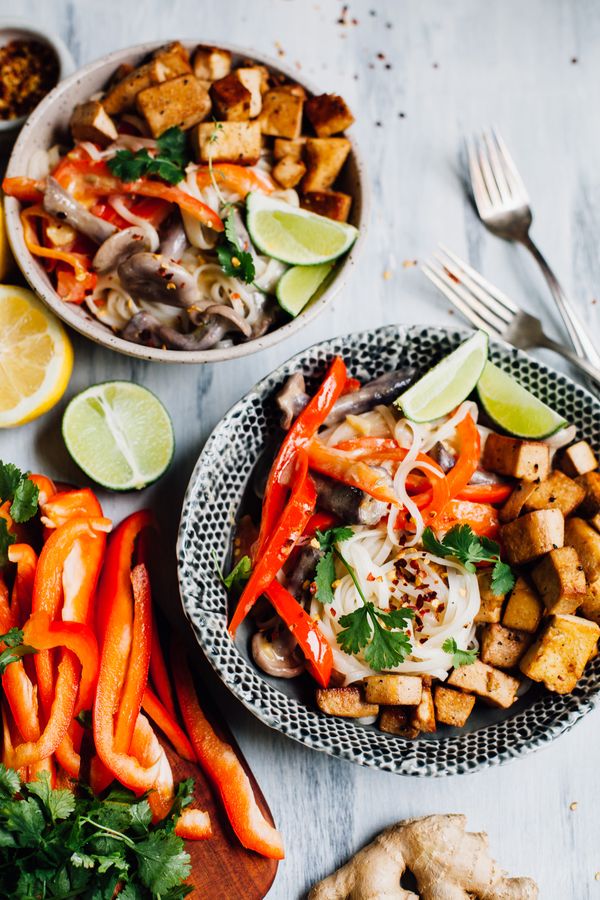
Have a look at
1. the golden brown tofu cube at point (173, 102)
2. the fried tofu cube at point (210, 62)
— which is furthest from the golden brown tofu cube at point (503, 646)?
the fried tofu cube at point (210, 62)

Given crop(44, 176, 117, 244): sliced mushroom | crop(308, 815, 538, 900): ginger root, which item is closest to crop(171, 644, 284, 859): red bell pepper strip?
crop(308, 815, 538, 900): ginger root

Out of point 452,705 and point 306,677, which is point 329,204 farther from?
point 452,705

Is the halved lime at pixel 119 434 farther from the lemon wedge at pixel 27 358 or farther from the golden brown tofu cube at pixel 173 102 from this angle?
the golden brown tofu cube at pixel 173 102

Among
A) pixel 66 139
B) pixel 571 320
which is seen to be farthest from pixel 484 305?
pixel 66 139

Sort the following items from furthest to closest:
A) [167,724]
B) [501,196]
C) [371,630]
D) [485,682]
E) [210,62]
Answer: [501,196]
[210,62]
[167,724]
[485,682]
[371,630]

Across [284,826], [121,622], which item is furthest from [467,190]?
[284,826]

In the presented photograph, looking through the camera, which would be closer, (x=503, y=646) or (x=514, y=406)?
(x=503, y=646)
